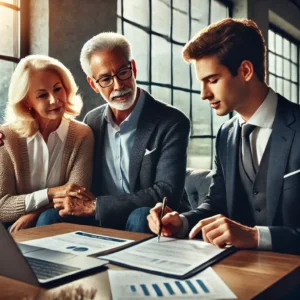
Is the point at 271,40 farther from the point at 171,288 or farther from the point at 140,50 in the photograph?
the point at 171,288

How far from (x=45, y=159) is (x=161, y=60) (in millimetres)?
1231

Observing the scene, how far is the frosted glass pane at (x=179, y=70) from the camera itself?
300 cm

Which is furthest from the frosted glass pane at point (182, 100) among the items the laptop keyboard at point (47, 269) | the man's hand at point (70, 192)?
the laptop keyboard at point (47, 269)

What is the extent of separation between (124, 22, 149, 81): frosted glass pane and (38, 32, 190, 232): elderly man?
0.60 m

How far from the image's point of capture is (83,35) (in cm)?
231

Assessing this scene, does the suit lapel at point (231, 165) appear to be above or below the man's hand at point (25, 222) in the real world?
above

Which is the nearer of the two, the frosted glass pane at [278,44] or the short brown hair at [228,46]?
the short brown hair at [228,46]

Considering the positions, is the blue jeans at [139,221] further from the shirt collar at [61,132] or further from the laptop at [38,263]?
the laptop at [38,263]

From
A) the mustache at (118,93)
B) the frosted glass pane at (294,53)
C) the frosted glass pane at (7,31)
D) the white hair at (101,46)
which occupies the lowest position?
the mustache at (118,93)

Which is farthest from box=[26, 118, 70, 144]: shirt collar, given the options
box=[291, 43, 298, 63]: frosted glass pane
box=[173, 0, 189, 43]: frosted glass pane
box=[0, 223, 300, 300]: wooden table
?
box=[291, 43, 298, 63]: frosted glass pane

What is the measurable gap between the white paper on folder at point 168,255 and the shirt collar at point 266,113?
64cm

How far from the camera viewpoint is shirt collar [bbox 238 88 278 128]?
1.59 meters

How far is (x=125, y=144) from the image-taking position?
205 centimetres

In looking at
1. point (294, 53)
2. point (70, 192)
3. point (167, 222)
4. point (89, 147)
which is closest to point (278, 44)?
point (294, 53)
